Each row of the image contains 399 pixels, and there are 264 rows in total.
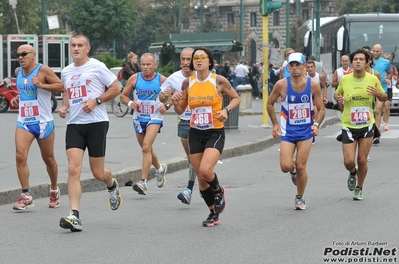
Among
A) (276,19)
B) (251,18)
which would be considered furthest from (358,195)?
(251,18)

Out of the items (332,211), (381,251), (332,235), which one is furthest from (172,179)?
(381,251)

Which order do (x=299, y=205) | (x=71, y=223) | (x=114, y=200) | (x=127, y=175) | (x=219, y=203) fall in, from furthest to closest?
(x=127, y=175) → (x=299, y=205) → (x=114, y=200) → (x=219, y=203) → (x=71, y=223)

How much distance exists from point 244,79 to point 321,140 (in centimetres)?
2144

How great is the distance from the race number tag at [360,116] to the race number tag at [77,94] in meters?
3.49

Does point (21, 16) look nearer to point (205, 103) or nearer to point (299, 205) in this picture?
point (299, 205)

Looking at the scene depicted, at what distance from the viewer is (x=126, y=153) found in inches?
685

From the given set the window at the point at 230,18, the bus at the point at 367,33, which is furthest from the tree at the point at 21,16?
the window at the point at 230,18

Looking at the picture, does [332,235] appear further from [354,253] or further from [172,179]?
[172,179]

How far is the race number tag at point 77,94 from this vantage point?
10234mm

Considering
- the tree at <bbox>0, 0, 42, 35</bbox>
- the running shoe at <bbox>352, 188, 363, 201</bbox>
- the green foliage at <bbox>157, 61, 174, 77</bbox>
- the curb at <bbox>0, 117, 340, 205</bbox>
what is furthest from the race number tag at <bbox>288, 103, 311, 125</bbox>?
the tree at <bbox>0, 0, 42, 35</bbox>

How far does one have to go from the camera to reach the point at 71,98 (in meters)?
10.3

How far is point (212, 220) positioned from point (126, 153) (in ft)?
25.0

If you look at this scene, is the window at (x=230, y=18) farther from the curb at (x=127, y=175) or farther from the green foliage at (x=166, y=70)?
the curb at (x=127, y=175)

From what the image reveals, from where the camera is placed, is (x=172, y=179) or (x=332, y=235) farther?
(x=172, y=179)
